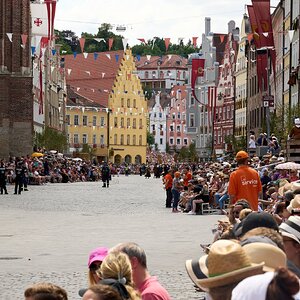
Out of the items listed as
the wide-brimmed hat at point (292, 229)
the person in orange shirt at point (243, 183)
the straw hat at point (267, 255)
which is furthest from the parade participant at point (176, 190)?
the straw hat at point (267, 255)

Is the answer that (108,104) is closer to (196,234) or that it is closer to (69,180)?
(69,180)

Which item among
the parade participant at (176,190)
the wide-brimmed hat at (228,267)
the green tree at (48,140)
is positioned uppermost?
the green tree at (48,140)

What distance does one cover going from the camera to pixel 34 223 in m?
31.2

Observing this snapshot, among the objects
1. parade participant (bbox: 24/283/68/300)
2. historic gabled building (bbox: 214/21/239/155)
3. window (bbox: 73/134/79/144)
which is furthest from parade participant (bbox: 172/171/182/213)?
window (bbox: 73/134/79/144)

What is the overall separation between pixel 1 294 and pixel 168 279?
2.73m

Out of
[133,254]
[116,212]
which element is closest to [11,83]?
[116,212]

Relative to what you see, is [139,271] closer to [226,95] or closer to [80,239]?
[80,239]

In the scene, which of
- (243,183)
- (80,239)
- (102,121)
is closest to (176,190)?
(80,239)

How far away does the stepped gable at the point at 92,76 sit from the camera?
16700 cm

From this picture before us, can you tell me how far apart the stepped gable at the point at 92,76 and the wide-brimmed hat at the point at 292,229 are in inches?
6268

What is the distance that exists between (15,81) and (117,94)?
95.2 metres

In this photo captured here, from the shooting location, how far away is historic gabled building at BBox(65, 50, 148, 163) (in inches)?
6594

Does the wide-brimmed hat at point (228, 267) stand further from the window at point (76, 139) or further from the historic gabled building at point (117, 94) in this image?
the window at point (76, 139)

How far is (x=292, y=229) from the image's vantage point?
7160 millimetres
